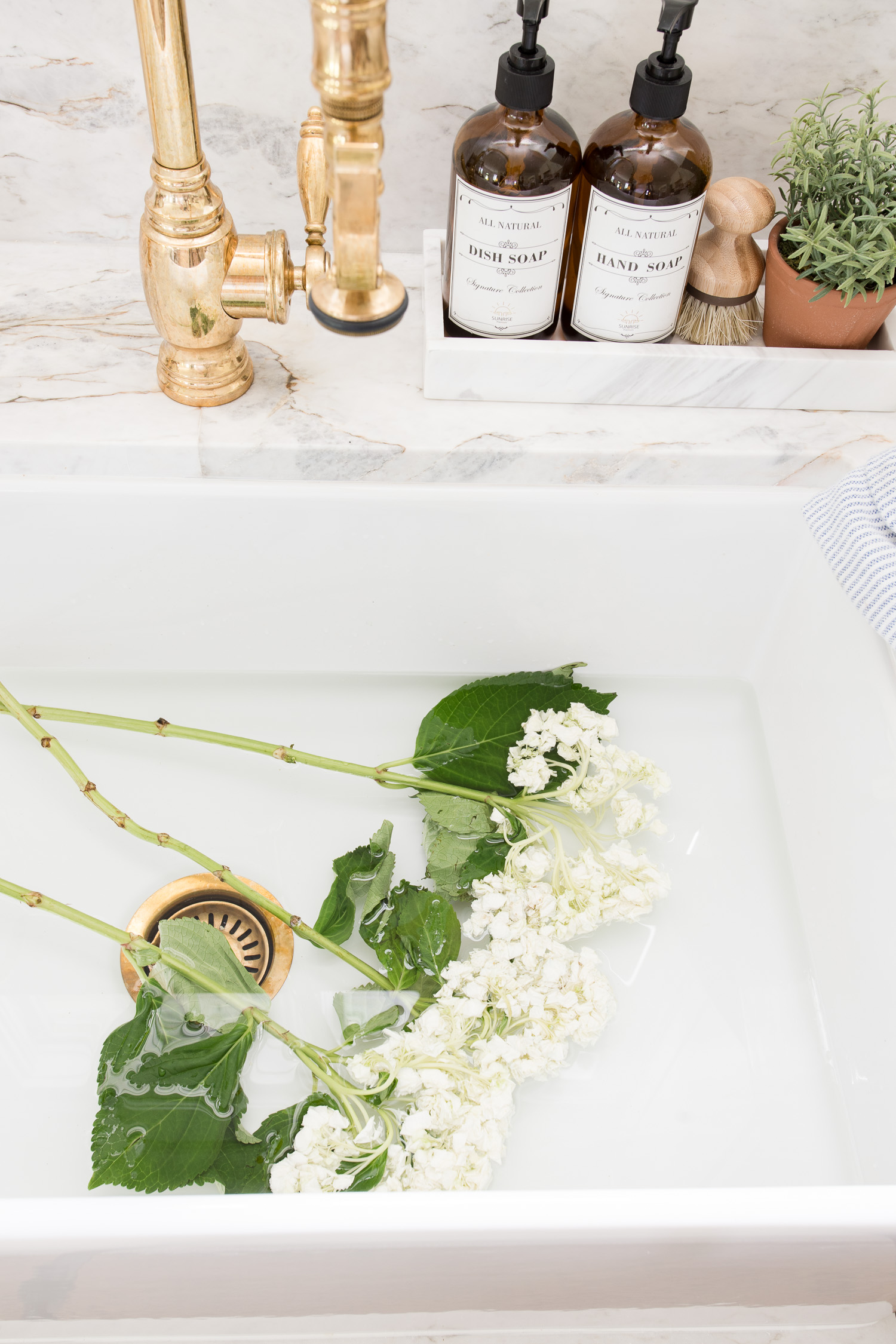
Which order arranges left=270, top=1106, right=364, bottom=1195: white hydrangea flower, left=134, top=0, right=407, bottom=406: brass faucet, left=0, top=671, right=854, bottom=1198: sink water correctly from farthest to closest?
left=0, top=671, right=854, bottom=1198: sink water, left=270, top=1106, right=364, bottom=1195: white hydrangea flower, left=134, top=0, right=407, bottom=406: brass faucet

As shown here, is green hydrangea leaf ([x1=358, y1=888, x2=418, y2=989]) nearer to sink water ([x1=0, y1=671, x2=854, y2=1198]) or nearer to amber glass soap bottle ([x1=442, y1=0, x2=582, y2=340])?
sink water ([x1=0, y1=671, x2=854, y2=1198])

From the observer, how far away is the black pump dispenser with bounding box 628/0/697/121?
0.60m

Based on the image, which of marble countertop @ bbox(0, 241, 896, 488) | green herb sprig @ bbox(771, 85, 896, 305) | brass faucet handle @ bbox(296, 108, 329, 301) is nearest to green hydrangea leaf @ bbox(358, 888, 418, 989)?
marble countertop @ bbox(0, 241, 896, 488)

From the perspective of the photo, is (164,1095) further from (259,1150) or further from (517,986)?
(517,986)

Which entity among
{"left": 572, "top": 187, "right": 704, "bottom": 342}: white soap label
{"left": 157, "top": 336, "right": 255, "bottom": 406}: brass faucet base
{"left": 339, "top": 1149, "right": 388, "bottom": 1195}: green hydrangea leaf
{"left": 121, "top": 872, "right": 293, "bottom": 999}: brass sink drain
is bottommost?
{"left": 121, "top": 872, "right": 293, "bottom": 999}: brass sink drain

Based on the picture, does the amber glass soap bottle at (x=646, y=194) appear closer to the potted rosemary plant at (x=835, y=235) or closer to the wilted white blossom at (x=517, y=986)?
the potted rosemary plant at (x=835, y=235)

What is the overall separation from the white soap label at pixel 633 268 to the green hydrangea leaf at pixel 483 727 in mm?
272

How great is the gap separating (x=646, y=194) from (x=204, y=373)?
1.07ft

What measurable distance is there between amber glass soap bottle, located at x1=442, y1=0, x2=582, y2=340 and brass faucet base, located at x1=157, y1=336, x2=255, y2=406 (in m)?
0.17

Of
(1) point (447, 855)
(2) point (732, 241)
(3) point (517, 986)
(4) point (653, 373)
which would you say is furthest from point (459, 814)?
(2) point (732, 241)

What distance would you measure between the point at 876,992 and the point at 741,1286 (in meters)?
0.20

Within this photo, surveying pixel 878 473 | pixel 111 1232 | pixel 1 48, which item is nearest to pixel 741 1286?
pixel 111 1232

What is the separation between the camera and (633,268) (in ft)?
2.15

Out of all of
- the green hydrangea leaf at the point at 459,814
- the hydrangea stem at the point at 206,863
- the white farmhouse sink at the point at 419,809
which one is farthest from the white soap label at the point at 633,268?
the hydrangea stem at the point at 206,863
